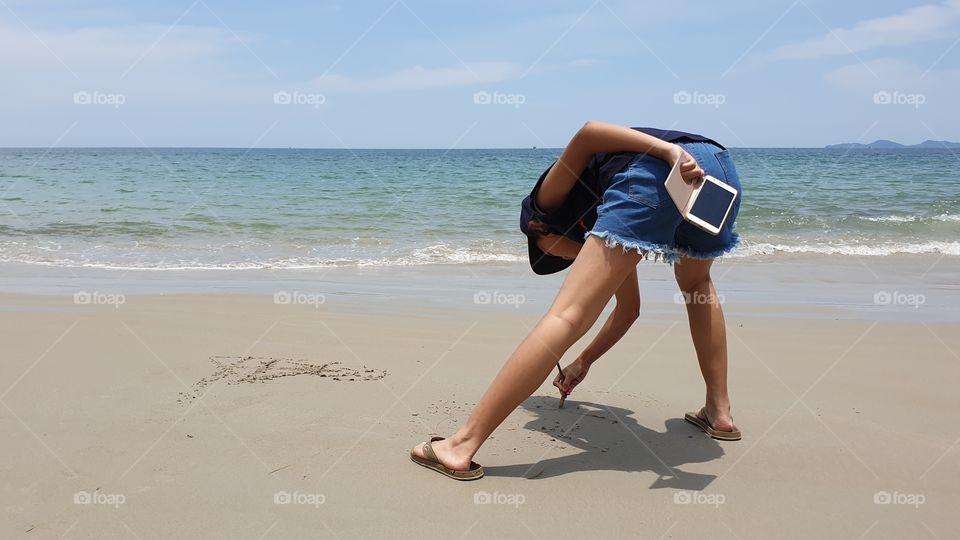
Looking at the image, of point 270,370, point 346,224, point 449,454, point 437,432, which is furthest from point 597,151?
point 346,224

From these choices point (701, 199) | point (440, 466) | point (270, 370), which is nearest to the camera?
point (701, 199)

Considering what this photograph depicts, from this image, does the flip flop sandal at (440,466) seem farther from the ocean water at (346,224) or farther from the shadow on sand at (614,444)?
the ocean water at (346,224)

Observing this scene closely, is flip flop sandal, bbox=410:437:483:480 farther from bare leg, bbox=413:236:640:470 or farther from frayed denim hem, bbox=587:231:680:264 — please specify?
frayed denim hem, bbox=587:231:680:264

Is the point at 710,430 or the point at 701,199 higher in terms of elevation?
the point at 701,199

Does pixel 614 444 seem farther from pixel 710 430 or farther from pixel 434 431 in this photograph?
pixel 434 431

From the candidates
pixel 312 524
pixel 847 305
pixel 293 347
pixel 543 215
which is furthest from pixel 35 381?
pixel 847 305

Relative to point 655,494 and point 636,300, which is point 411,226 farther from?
point 655,494

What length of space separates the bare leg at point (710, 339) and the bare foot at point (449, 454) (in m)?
1.07

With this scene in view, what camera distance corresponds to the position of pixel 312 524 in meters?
2.20

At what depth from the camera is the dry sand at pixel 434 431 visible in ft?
7.39

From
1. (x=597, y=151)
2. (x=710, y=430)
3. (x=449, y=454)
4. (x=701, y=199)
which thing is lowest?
(x=710, y=430)

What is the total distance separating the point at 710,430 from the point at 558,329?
98cm

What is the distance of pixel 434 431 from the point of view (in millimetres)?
2947

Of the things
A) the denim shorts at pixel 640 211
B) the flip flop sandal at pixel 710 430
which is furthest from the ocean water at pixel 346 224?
the denim shorts at pixel 640 211
